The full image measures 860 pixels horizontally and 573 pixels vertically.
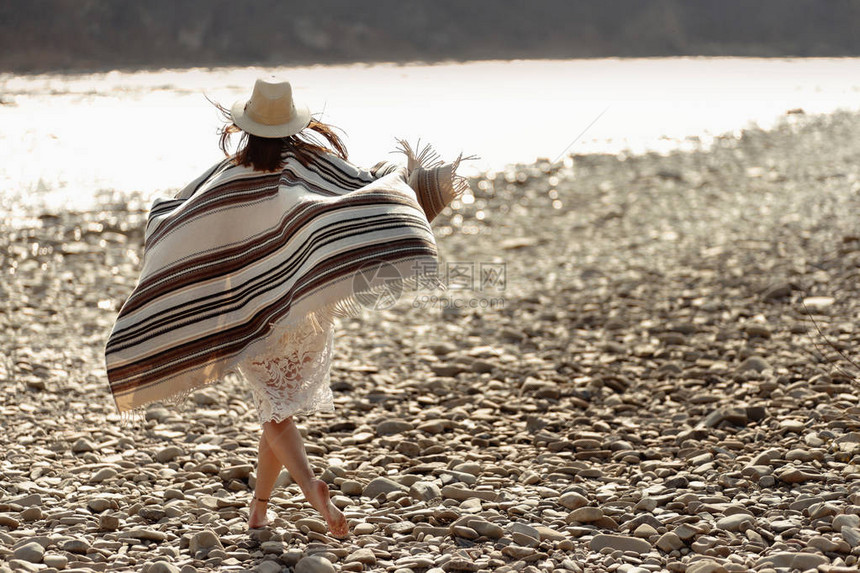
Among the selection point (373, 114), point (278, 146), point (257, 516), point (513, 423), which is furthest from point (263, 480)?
point (373, 114)

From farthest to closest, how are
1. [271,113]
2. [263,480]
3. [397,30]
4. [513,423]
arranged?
[397,30] < [513,423] < [263,480] < [271,113]

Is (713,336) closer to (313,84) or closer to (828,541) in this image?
(828,541)

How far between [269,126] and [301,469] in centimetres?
106

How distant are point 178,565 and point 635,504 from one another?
1.50 metres

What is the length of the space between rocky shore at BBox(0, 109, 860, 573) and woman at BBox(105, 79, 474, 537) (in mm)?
433

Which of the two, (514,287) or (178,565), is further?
(514,287)

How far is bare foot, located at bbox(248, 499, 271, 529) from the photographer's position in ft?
10.4

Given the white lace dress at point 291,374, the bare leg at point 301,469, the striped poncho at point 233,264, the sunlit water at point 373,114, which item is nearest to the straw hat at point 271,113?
the striped poncho at point 233,264

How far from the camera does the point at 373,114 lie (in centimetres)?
1085

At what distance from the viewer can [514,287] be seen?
6.53 m

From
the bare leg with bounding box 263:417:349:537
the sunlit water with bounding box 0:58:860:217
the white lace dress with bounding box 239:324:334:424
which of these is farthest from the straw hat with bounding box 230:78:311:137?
the sunlit water with bounding box 0:58:860:217

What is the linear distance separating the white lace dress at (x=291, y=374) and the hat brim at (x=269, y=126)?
60 centimetres

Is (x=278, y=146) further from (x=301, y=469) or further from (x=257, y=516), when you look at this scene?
(x=257, y=516)

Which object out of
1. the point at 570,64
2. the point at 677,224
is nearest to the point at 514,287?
the point at 677,224
